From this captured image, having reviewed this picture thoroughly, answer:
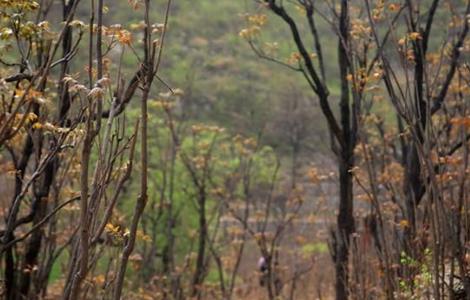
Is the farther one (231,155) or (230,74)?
(230,74)

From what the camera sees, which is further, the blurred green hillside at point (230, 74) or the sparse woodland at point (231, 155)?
the blurred green hillside at point (230, 74)

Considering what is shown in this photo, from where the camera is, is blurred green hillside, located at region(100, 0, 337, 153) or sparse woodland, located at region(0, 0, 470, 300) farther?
blurred green hillside, located at region(100, 0, 337, 153)

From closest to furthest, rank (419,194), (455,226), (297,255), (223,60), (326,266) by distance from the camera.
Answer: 1. (455,226)
2. (419,194)
3. (326,266)
4. (297,255)
5. (223,60)

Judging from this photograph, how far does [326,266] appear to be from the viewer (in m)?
13.3

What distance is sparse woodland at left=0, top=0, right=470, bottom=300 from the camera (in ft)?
12.1

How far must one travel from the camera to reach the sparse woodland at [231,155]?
12.1 ft

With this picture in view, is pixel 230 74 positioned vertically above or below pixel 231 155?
above

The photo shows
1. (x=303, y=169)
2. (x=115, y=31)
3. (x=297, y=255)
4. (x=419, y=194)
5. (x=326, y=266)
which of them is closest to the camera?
(x=115, y=31)

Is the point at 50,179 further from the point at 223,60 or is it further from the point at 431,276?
the point at 223,60

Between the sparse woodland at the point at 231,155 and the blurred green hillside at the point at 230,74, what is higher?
the blurred green hillside at the point at 230,74

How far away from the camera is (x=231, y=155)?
15164 mm

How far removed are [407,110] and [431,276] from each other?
114 centimetres

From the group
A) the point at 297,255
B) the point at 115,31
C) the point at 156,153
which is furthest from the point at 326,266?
the point at 115,31

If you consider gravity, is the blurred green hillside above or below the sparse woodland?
above
